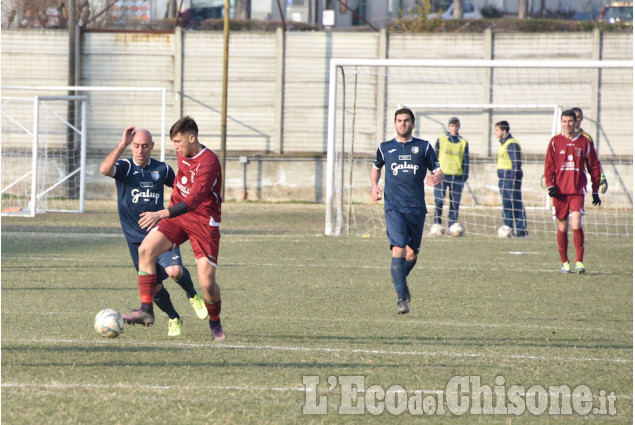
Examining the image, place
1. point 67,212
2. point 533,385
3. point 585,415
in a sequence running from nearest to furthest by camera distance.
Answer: point 585,415, point 533,385, point 67,212

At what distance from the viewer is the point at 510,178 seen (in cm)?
1638

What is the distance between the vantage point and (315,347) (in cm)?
614

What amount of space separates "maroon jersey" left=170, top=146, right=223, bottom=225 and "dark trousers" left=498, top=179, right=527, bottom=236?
33.6 ft

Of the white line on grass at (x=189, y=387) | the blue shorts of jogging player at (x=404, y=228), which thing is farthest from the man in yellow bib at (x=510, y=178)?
the white line on grass at (x=189, y=387)

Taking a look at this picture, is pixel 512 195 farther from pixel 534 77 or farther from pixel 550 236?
pixel 534 77

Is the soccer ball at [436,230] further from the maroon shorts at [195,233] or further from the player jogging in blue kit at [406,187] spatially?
the maroon shorts at [195,233]

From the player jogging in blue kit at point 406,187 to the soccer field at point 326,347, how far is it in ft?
2.01

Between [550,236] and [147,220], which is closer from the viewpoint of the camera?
[147,220]

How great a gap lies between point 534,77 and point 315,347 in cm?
1879

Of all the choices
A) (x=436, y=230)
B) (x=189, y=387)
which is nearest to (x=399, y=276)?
(x=189, y=387)

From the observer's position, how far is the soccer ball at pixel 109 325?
622 centimetres

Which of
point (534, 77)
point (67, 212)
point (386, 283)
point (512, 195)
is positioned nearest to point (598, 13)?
point (534, 77)

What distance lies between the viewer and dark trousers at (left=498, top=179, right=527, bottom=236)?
16.2 m

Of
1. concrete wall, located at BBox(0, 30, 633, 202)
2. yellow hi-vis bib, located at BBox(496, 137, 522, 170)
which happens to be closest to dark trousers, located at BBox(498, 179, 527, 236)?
yellow hi-vis bib, located at BBox(496, 137, 522, 170)
